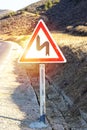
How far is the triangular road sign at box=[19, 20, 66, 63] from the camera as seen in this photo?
9.38 metres

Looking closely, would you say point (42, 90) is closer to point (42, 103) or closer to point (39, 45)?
point (42, 103)

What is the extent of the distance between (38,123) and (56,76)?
299 inches

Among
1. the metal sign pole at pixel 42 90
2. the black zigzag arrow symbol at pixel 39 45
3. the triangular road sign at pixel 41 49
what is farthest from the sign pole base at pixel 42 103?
the black zigzag arrow symbol at pixel 39 45

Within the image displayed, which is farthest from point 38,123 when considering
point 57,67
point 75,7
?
point 75,7

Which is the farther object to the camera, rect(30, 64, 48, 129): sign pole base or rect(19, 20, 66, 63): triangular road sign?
rect(30, 64, 48, 129): sign pole base

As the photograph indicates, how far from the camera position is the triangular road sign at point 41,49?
9.38m

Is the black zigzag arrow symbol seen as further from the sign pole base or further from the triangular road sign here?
the sign pole base

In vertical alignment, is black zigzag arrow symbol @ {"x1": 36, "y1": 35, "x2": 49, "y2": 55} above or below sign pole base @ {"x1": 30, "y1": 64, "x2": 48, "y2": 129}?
above

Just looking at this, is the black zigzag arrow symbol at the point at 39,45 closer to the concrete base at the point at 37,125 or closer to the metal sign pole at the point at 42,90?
the metal sign pole at the point at 42,90

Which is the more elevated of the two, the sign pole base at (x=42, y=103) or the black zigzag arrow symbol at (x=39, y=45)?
the black zigzag arrow symbol at (x=39, y=45)

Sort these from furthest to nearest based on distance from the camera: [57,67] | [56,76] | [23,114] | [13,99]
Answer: [57,67] → [56,76] → [13,99] → [23,114]

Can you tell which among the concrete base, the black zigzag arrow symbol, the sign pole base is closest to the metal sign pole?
the sign pole base

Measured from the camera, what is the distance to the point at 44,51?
9383 mm

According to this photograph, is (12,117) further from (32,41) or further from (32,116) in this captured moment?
(32,41)
